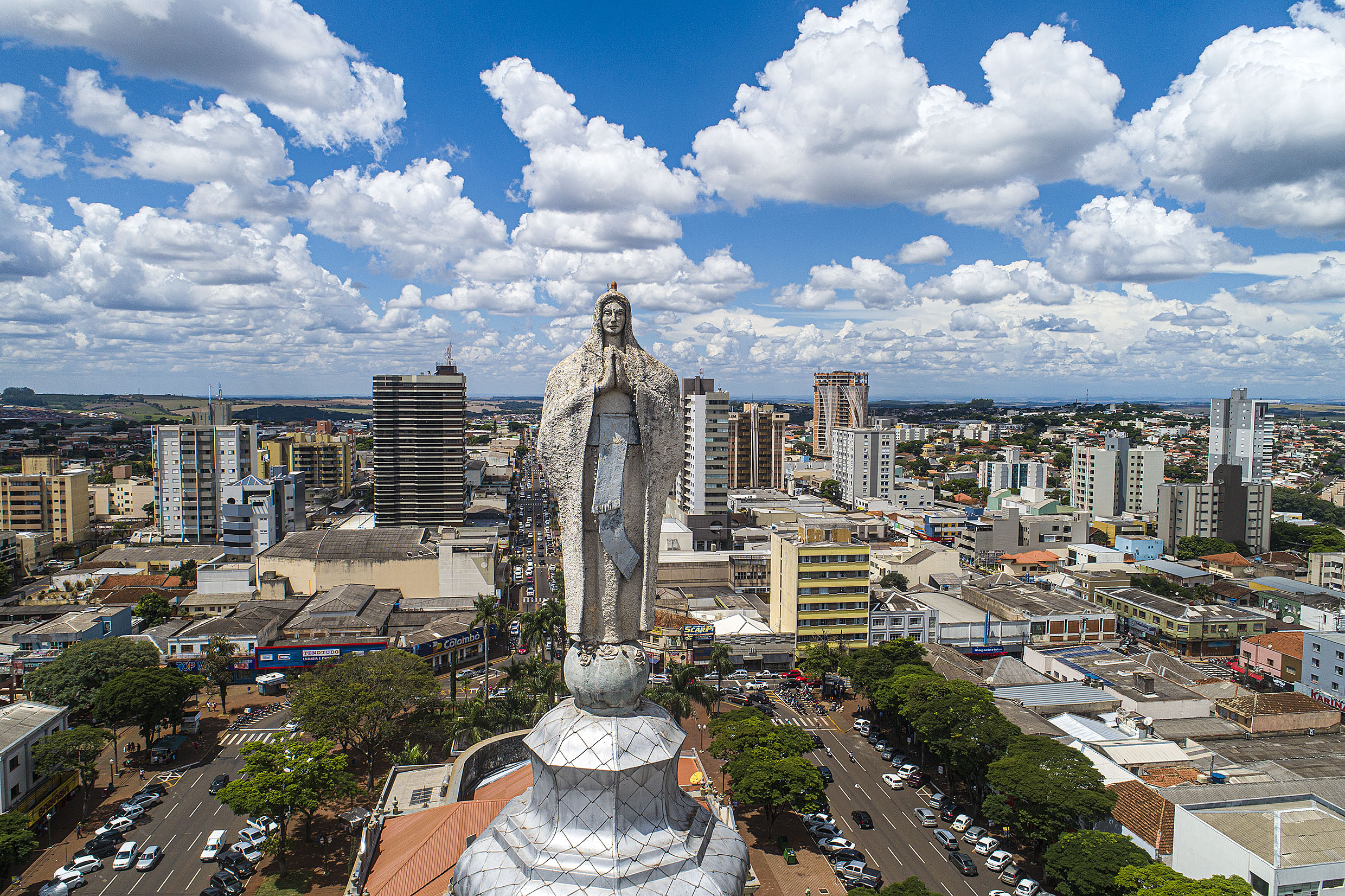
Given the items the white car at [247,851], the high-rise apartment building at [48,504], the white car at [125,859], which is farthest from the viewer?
the high-rise apartment building at [48,504]

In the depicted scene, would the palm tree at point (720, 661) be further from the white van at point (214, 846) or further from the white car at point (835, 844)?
the white van at point (214, 846)

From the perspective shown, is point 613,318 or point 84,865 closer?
point 613,318

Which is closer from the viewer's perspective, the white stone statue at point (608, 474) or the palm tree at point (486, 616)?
the white stone statue at point (608, 474)

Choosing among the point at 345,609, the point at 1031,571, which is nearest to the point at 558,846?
the point at 345,609

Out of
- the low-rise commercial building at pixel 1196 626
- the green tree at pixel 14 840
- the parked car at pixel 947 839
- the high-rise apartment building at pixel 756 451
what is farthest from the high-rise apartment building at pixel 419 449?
the low-rise commercial building at pixel 1196 626

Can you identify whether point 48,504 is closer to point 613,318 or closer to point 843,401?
point 613,318

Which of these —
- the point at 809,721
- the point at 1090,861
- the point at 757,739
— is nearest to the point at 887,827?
the point at 757,739
